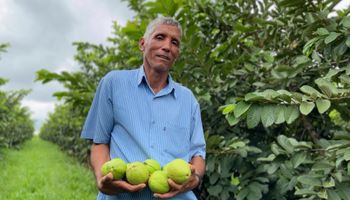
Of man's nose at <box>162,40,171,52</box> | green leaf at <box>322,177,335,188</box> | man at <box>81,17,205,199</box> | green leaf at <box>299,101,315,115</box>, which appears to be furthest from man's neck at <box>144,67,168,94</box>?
green leaf at <box>322,177,335,188</box>

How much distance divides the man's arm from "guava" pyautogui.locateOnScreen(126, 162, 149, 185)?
0.06ft

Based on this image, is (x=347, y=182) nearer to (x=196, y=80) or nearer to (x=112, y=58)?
(x=196, y=80)

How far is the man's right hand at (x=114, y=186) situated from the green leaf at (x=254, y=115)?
0.47 m

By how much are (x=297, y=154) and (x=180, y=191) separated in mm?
861

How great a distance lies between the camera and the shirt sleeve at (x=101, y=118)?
1.56 meters

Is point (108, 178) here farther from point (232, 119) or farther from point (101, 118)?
point (232, 119)

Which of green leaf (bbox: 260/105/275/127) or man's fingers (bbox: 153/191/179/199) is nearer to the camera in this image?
man's fingers (bbox: 153/191/179/199)

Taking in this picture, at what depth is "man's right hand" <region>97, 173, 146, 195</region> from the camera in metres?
1.32

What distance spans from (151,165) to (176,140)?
20 centimetres

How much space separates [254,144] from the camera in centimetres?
284


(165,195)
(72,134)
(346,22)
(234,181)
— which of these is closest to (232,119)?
(165,195)

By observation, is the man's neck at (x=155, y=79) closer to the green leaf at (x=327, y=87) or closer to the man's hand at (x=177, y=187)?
the man's hand at (x=177, y=187)

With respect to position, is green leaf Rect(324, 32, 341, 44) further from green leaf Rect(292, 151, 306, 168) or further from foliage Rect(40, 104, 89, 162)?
foliage Rect(40, 104, 89, 162)

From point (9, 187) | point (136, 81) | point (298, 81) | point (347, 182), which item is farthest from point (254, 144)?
point (9, 187)
